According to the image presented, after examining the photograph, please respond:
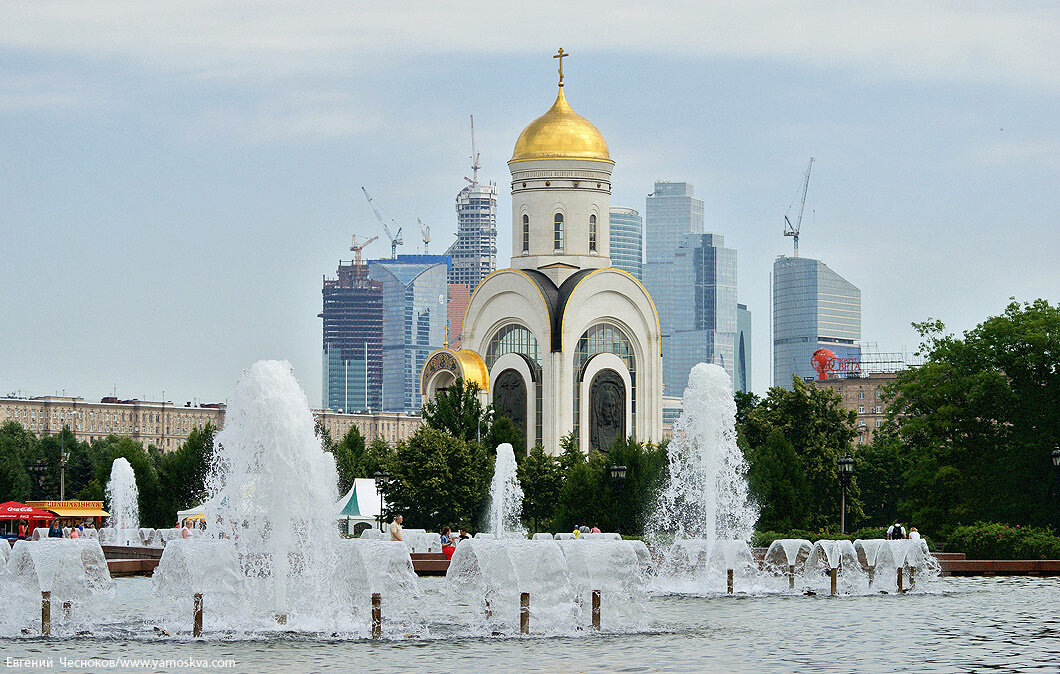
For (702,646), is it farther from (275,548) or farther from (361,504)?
(361,504)

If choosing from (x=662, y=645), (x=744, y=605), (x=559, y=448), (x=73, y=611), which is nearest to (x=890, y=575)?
(x=744, y=605)

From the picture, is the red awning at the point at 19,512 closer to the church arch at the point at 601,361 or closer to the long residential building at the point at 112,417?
the church arch at the point at 601,361

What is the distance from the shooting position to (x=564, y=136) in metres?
72.4

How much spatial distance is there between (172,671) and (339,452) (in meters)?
54.4

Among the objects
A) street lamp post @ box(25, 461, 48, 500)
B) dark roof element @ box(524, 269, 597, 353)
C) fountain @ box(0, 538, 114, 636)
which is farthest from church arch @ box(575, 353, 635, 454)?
fountain @ box(0, 538, 114, 636)

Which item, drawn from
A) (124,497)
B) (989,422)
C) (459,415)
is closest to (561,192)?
(459,415)

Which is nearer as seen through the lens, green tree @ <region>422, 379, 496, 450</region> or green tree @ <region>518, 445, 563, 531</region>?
green tree @ <region>518, 445, 563, 531</region>

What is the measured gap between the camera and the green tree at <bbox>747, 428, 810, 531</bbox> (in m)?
49.6

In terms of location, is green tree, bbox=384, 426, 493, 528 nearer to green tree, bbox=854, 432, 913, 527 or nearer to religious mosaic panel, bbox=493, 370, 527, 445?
religious mosaic panel, bbox=493, 370, 527, 445

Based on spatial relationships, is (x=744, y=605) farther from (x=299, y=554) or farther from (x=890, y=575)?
(x=299, y=554)

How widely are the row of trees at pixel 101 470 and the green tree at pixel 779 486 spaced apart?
81.4 feet

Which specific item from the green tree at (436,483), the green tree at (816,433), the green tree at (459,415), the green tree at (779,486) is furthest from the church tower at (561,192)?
the green tree at (779,486)

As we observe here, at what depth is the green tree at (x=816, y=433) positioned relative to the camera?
55938mm

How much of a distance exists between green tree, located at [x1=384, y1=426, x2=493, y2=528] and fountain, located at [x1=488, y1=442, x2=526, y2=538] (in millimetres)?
551
